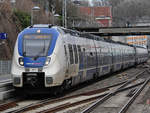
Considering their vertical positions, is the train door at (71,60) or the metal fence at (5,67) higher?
the train door at (71,60)

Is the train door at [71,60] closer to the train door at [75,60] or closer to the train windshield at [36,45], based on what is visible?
the train door at [75,60]

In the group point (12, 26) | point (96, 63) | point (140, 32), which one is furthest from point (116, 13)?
point (96, 63)

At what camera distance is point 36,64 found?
14.4 m

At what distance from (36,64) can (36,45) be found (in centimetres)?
94

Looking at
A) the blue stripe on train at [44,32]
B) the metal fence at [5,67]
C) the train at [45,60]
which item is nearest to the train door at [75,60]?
the train at [45,60]

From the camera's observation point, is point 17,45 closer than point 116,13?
Yes

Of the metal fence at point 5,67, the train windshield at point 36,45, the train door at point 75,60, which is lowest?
the metal fence at point 5,67

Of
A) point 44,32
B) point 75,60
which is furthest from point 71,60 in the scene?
point 44,32

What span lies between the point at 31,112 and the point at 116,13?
6116cm

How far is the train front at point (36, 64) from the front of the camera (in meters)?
14.3

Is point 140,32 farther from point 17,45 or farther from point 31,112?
point 31,112

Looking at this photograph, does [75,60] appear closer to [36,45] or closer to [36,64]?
[36,45]

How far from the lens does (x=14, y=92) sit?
1562cm

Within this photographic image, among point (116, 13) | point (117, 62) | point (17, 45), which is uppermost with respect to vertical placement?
point (116, 13)
